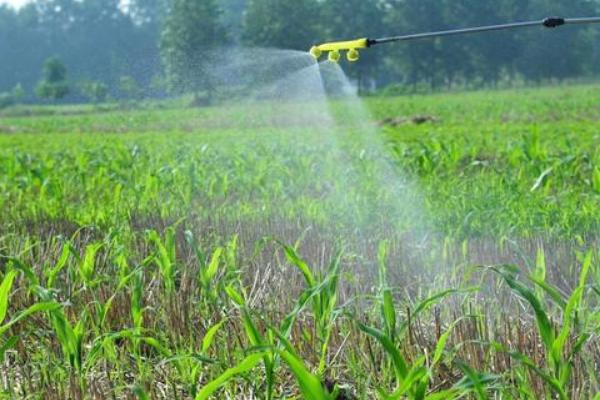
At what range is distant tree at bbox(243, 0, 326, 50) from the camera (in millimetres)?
46469

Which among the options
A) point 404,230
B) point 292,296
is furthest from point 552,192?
point 292,296

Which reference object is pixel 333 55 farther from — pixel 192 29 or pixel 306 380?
pixel 192 29

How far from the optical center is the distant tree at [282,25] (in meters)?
46.5

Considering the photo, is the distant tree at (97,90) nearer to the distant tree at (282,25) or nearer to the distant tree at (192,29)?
the distant tree at (192,29)

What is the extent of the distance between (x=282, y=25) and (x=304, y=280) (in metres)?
43.4

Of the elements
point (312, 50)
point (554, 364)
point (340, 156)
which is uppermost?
point (312, 50)

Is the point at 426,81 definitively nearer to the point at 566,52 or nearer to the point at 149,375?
the point at 566,52

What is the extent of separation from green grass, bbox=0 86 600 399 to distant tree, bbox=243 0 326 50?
38599 mm

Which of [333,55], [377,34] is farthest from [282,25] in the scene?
[333,55]

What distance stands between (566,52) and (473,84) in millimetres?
5156

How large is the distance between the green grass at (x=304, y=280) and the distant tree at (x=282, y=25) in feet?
127

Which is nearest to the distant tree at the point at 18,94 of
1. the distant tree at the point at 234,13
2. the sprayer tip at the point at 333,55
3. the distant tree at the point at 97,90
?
the distant tree at the point at 234,13

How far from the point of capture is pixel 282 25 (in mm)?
46219

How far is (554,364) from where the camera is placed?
7.74 feet
